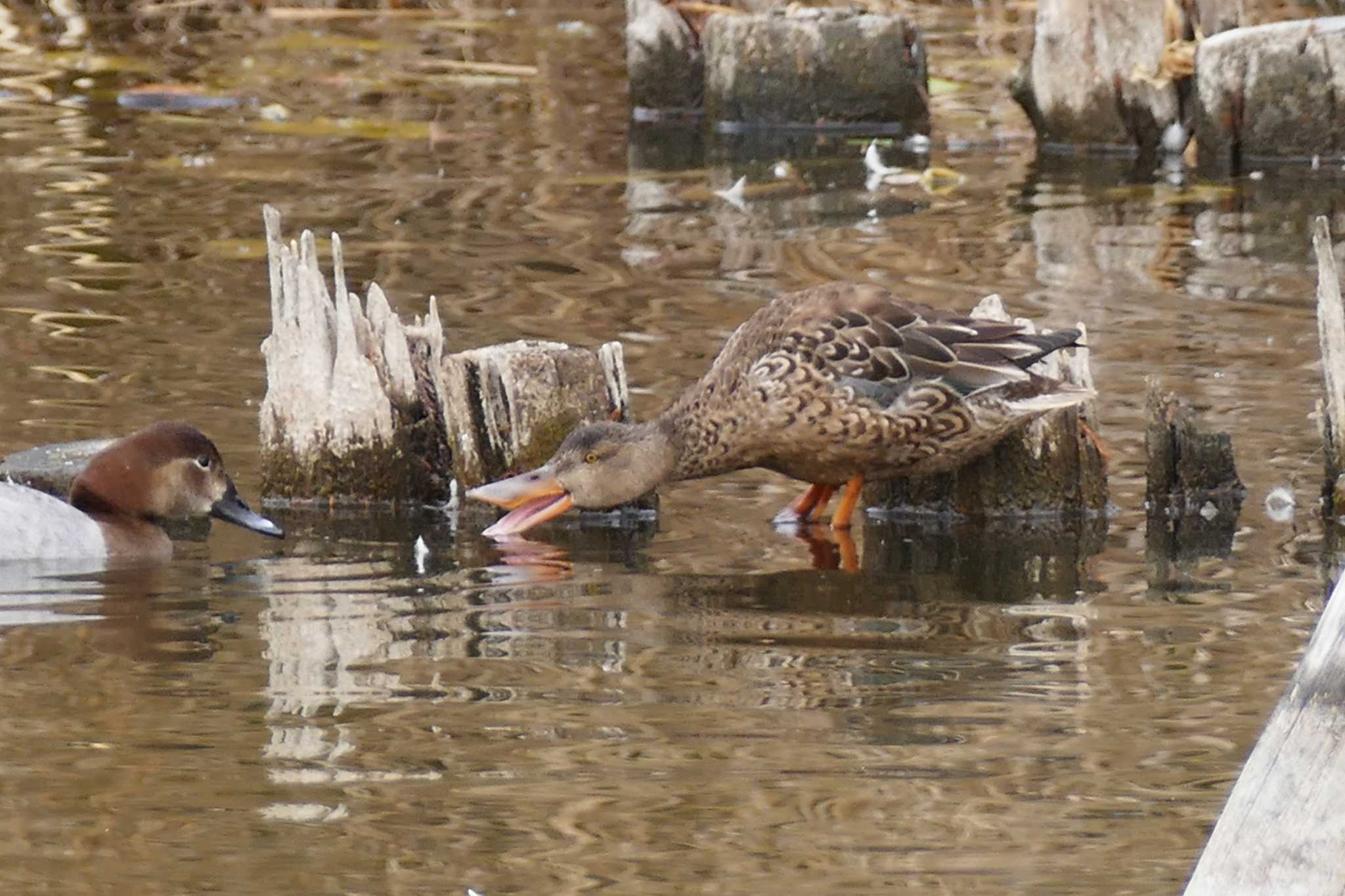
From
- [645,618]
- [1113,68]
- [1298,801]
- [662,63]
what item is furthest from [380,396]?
[662,63]

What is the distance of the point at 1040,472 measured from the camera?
25.7 feet

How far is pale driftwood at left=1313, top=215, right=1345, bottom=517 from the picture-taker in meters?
7.12

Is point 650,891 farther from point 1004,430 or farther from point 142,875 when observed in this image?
point 1004,430

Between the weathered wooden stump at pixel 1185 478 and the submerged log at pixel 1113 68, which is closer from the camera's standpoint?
the weathered wooden stump at pixel 1185 478

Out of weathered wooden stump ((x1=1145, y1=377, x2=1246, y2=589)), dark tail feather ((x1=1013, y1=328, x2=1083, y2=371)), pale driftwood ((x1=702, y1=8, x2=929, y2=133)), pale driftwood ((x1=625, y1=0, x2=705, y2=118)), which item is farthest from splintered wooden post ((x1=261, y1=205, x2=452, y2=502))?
pale driftwood ((x1=625, y1=0, x2=705, y2=118))

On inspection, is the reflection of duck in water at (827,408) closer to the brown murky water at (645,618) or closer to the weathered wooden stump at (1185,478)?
the brown murky water at (645,618)

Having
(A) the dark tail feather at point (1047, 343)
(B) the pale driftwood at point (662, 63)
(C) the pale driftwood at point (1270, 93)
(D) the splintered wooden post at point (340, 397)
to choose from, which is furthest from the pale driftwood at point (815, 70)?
(A) the dark tail feather at point (1047, 343)

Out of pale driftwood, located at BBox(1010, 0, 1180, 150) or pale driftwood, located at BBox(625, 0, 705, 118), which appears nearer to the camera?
pale driftwood, located at BBox(1010, 0, 1180, 150)

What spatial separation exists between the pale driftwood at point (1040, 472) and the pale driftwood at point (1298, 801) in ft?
14.7

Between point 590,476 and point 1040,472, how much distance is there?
1.49 metres

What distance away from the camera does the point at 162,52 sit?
19.2 meters

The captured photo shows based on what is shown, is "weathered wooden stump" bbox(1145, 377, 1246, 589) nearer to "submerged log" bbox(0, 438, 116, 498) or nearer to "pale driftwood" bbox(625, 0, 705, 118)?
"submerged log" bbox(0, 438, 116, 498)

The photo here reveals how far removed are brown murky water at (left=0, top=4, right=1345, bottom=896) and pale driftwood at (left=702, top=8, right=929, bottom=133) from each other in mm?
1771

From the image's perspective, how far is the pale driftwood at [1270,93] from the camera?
1393 centimetres
